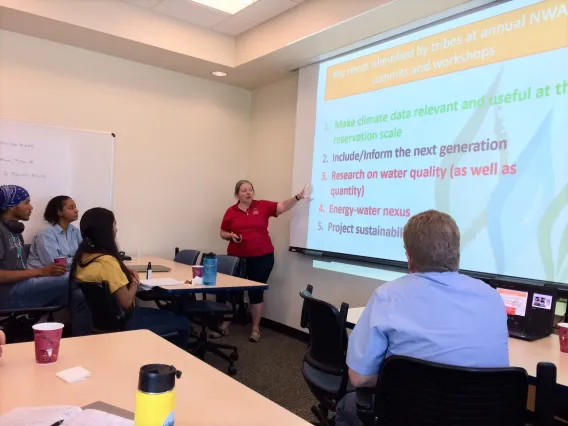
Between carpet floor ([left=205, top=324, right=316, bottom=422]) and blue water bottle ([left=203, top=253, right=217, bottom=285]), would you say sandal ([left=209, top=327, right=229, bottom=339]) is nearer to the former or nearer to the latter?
carpet floor ([left=205, top=324, right=316, bottom=422])

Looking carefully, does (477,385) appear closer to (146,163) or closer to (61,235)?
(61,235)

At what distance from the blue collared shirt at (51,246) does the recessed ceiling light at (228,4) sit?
7.83 feet

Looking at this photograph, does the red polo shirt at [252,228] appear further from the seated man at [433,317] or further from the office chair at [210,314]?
the seated man at [433,317]

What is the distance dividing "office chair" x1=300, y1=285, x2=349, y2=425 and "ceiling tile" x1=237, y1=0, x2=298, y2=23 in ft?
9.22

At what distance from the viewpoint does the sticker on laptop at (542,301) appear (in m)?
2.15

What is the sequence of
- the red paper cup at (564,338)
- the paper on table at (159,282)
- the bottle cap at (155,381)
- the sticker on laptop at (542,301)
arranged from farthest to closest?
1. the paper on table at (159,282)
2. the sticker on laptop at (542,301)
3. the red paper cup at (564,338)
4. the bottle cap at (155,381)

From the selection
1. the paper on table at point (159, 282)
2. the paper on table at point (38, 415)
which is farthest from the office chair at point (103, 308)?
the paper on table at point (38, 415)

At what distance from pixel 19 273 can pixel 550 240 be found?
3.50 meters

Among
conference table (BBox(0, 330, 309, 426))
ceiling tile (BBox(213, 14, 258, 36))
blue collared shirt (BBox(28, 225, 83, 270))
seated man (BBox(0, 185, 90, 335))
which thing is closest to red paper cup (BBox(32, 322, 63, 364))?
conference table (BBox(0, 330, 309, 426))

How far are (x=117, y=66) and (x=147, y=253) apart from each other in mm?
1990

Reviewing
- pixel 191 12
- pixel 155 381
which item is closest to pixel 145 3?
pixel 191 12

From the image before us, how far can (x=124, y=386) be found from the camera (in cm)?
129

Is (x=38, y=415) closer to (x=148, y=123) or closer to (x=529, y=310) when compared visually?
(x=529, y=310)

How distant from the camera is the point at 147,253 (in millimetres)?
4934
